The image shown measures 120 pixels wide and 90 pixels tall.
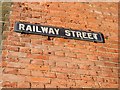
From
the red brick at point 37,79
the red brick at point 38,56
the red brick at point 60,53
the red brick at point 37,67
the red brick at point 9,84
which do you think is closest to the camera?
the red brick at point 9,84

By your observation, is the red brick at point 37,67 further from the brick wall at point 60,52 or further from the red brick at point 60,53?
the red brick at point 60,53

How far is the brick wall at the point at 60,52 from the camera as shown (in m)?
2.99

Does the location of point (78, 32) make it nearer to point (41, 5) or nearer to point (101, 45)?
point (101, 45)

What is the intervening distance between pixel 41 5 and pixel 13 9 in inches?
16.3

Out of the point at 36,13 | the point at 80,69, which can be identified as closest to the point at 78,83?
the point at 80,69

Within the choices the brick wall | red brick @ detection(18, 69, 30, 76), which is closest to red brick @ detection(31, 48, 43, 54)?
the brick wall

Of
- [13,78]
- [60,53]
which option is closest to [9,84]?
[13,78]

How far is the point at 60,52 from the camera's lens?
3.31 metres

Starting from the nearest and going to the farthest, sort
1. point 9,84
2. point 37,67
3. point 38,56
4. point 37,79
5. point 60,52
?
point 9,84
point 37,79
point 37,67
point 38,56
point 60,52

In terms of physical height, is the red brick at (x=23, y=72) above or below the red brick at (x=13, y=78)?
above

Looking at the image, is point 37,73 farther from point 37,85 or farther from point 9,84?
point 9,84

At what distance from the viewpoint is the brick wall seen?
9.80 ft

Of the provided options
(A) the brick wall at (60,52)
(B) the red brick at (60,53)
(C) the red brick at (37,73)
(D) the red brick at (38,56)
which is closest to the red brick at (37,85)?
(A) the brick wall at (60,52)

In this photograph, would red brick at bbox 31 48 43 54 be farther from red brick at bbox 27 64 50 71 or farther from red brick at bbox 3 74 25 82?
red brick at bbox 3 74 25 82
